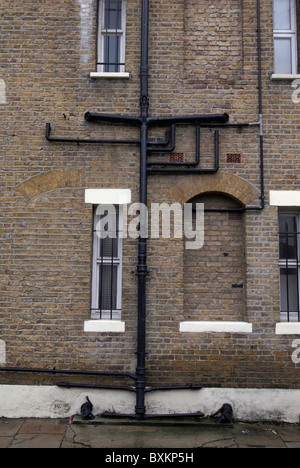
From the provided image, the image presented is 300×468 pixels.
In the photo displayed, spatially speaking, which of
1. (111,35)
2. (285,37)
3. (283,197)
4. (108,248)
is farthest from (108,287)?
(285,37)

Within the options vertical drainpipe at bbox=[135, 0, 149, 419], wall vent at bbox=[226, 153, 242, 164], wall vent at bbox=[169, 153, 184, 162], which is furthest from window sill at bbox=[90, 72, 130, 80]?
wall vent at bbox=[226, 153, 242, 164]

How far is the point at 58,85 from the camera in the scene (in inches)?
274

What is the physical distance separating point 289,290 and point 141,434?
10.8 ft

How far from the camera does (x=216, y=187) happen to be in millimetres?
6801

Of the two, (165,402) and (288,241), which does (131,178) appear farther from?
(165,402)

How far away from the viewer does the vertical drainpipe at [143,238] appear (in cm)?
626

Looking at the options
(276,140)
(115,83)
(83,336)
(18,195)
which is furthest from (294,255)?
(18,195)

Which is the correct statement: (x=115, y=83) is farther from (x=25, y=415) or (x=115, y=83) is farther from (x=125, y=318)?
(x=25, y=415)

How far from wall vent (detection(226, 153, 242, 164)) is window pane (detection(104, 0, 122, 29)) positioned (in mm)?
3084

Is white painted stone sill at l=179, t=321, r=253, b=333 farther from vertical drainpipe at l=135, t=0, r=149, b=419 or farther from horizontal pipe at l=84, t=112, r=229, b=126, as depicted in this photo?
horizontal pipe at l=84, t=112, r=229, b=126

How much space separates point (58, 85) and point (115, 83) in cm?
97

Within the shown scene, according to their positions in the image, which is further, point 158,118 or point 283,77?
point 283,77

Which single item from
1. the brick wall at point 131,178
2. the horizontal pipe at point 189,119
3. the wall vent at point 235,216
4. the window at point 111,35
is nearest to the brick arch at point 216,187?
the brick wall at point 131,178

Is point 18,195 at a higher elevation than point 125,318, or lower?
higher
